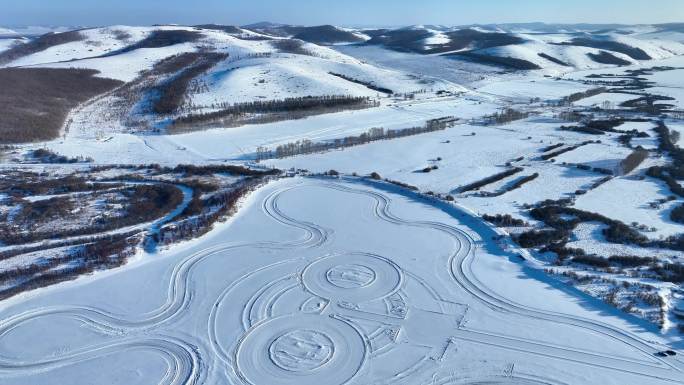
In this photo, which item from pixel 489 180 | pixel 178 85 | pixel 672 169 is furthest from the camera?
pixel 178 85

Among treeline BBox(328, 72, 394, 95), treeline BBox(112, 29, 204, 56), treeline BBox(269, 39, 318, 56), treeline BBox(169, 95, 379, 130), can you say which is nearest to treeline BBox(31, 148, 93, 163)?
treeline BBox(169, 95, 379, 130)

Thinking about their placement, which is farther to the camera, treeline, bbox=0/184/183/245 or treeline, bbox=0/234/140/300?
treeline, bbox=0/184/183/245

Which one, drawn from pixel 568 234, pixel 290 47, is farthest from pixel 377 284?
pixel 290 47

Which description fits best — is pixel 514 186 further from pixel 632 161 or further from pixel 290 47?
pixel 290 47

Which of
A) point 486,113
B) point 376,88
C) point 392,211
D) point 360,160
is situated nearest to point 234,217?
point 392,211

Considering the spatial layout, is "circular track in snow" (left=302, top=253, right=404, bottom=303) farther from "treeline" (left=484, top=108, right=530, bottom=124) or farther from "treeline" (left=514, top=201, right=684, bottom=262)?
"treeline" (left=484, top=108, right=530, bottom=124)

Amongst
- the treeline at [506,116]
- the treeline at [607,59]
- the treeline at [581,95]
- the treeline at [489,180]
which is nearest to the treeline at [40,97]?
the treeline at [489,180]
